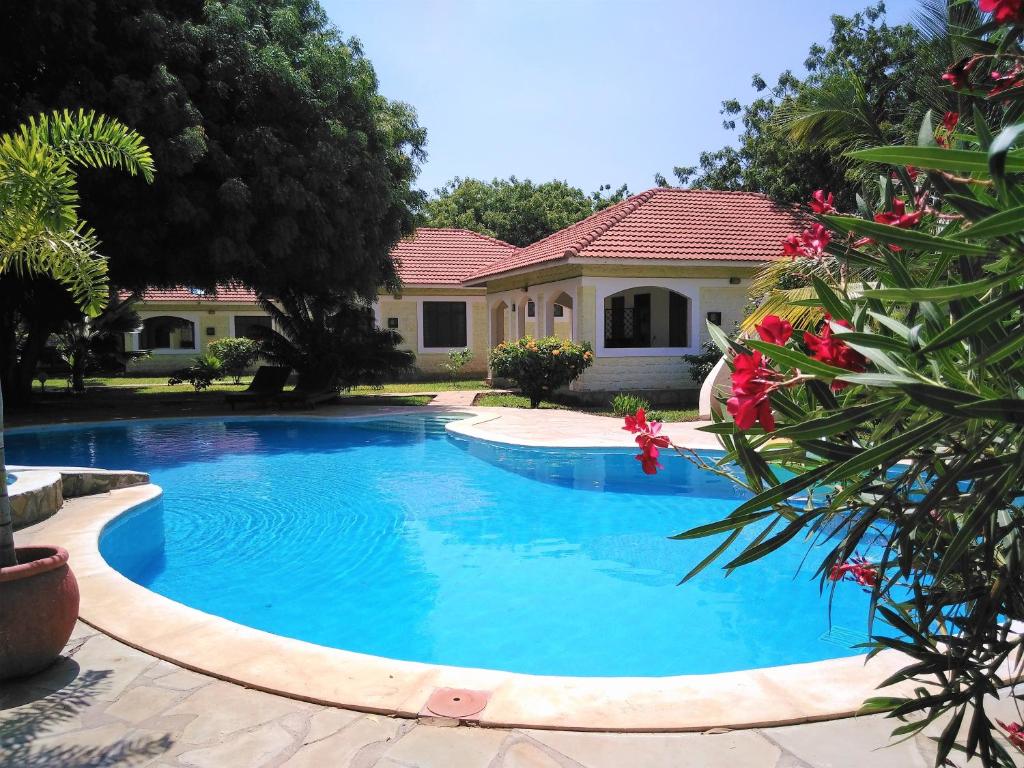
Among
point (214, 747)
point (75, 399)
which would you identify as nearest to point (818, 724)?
point (214, 747)

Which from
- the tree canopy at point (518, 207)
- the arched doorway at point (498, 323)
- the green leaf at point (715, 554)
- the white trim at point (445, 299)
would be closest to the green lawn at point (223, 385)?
the white trim at point (445, 299)

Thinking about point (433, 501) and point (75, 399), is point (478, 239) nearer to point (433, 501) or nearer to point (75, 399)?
point (75, 399)

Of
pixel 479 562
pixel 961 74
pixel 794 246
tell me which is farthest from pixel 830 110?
pixel 961 74

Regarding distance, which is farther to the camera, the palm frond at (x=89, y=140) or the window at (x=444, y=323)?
the window at (x=444, y=323)

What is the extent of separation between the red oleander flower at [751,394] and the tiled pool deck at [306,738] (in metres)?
2.15

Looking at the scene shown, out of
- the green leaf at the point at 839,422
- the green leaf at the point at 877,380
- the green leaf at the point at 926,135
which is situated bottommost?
the green leaf at the point at 839,422

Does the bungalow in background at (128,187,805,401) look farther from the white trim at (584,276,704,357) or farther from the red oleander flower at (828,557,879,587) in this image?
the red oleander flower at (828,557,879,587)

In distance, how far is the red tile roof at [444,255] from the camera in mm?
27422

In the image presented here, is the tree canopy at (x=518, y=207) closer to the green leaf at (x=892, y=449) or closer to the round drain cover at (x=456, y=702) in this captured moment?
the round drain cover at (x=456, y=702)

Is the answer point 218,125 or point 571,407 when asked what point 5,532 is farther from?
point 571,407

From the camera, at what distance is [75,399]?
21.2m

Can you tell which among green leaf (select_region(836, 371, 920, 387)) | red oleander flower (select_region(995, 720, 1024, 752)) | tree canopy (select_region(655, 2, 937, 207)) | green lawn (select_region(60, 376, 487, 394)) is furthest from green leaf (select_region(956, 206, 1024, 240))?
green lawn (select_region(60, 376, 487, 394))

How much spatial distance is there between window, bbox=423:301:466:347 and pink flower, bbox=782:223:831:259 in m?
25.5

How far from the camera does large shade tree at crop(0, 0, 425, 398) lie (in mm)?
13586
